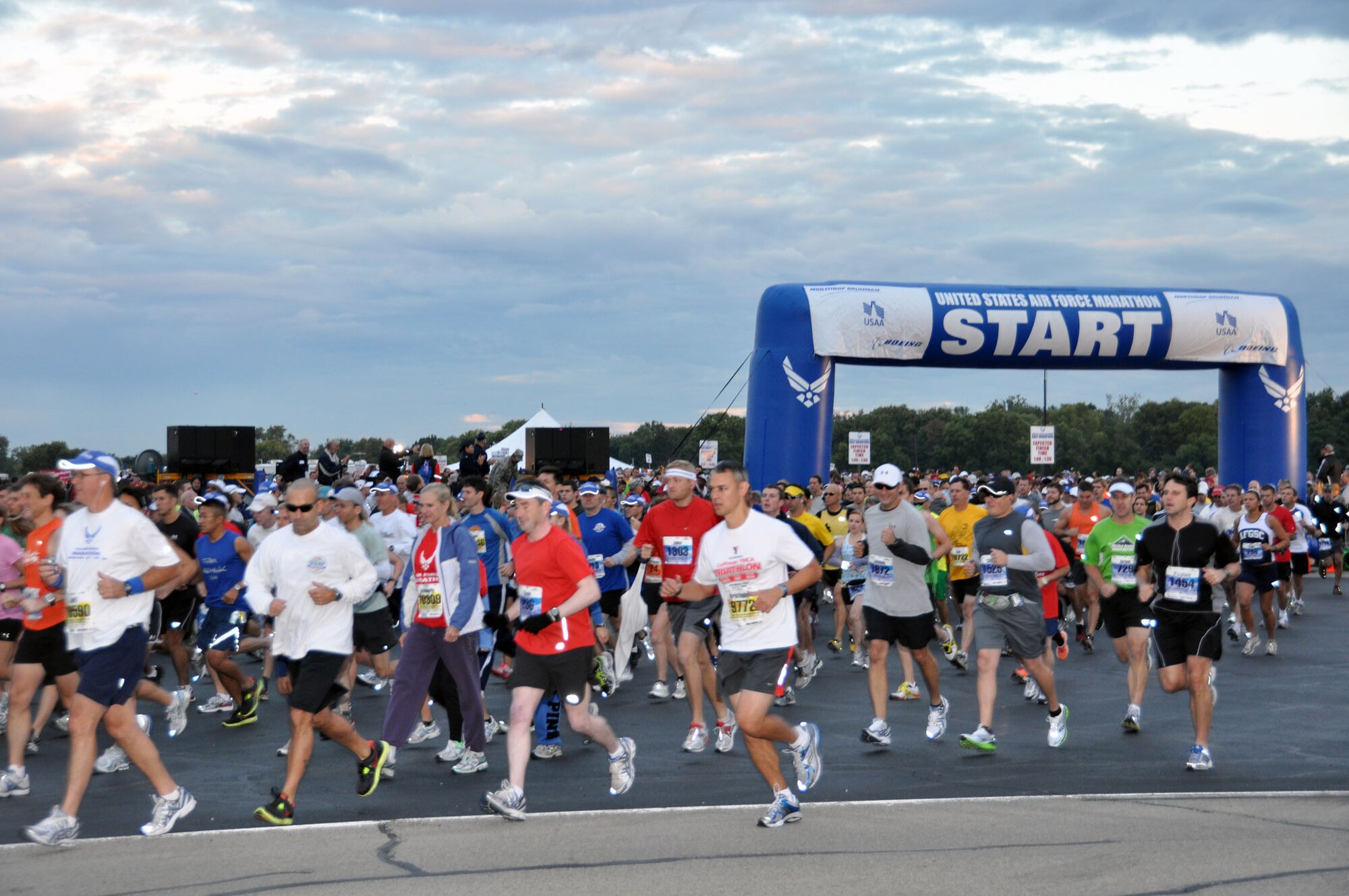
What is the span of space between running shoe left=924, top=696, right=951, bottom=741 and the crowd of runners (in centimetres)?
3

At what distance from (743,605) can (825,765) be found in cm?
202

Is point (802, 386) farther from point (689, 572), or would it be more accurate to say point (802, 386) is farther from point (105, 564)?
point (105, 564)

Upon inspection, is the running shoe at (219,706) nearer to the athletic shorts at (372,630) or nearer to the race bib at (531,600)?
the athletic shorts at (372,630)

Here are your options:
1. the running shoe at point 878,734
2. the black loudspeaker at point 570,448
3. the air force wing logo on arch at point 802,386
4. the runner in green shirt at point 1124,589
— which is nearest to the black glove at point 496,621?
the running shoe at point 878,734

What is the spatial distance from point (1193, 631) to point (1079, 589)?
23.3ft

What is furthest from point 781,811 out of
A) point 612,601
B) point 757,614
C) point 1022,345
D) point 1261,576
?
point 1022,345

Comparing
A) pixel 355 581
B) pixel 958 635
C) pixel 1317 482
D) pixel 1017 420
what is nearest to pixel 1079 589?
pixel 958 635

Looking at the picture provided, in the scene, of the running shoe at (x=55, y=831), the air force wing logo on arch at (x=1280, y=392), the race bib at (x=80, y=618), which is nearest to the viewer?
the running shoe at (x=55, y=831)

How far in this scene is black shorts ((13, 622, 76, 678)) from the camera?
766 centimetres

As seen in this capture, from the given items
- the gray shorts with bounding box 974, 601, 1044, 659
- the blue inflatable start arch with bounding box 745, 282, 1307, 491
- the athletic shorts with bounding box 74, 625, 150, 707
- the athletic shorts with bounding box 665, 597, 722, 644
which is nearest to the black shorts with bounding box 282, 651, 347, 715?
the athletic shorts with bounding box 74, 625, 150, 707

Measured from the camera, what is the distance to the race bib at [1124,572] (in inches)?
399

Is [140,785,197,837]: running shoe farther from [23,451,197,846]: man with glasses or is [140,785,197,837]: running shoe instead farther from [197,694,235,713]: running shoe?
[197,694,235,713]: running shoe

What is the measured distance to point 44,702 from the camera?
872cm

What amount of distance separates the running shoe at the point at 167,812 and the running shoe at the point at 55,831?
340 millimetres
